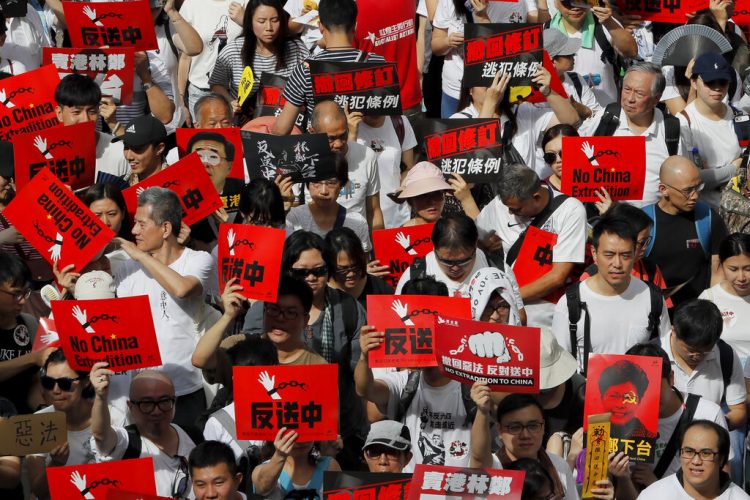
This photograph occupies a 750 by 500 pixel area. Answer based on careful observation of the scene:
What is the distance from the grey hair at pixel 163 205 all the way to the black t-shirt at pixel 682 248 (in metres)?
3.22

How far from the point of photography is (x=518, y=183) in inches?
420

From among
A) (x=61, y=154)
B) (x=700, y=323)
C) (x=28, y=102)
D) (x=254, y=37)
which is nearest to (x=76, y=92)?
(x=28, y=102)

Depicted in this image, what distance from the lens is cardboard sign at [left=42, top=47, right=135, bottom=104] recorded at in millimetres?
12516

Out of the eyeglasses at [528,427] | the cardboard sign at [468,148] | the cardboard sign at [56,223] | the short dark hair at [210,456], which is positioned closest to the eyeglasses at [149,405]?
the short dark hair at [210,456]

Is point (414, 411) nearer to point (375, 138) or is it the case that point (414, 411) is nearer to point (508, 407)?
point (508, 407)

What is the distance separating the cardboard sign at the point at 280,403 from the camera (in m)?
8.73

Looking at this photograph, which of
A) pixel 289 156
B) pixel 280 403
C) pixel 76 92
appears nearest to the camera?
pixel 280 403

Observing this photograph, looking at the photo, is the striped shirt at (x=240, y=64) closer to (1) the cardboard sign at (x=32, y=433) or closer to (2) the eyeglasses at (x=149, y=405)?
(2) the eyeglasses at (x=149, y=405)

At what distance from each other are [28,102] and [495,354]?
4.83 m

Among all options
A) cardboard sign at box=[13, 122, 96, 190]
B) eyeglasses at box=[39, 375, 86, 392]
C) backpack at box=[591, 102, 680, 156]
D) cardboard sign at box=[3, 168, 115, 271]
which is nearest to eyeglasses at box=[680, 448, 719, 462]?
eyeglasses at box=[39, 375, 86, 392]

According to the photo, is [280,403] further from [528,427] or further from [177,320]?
[177,320]

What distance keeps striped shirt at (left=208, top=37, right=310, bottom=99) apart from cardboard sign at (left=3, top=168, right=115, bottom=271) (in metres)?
2.81

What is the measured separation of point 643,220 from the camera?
34.8 feet

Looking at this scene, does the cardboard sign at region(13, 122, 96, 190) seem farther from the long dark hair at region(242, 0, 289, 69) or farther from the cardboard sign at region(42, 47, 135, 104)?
the long dark hair at region(242, 0, 289, 69)
